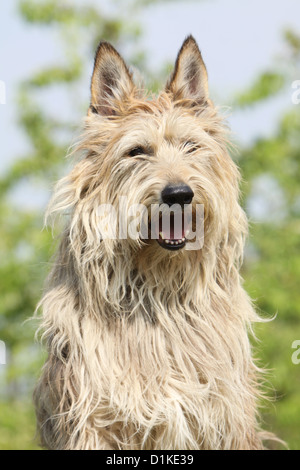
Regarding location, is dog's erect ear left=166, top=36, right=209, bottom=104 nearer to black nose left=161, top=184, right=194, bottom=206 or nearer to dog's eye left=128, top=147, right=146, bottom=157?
dog's eye left=128, top=147, right=146, bottom=157

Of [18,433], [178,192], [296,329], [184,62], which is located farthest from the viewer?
[18,433]

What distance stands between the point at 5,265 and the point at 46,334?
870cm

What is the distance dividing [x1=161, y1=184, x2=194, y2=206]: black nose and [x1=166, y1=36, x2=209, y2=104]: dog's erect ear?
81 centimetres

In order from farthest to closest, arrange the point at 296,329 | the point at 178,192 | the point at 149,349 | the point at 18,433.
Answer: the point at 18,433 → the point at 296,329 → the point at 149,349 → the point at 178,192

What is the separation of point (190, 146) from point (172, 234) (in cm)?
53

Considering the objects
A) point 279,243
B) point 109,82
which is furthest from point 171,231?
point 279,243

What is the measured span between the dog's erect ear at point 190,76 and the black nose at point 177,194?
0.81 meters

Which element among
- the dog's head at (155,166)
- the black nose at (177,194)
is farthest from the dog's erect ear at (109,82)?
the black nose at (177,194)

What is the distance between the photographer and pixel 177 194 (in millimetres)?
3633

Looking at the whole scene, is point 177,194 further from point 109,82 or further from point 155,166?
point 109,82
